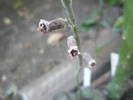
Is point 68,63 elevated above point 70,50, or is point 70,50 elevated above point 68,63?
point 68,63

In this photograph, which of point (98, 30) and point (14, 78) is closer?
point (14, 78)

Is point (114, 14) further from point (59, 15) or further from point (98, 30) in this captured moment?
point (59, 15)

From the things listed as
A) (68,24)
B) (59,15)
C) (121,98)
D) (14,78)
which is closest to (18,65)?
(14,78)

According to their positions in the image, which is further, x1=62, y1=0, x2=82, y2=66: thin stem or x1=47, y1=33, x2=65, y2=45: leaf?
x1=47, y1=33, x2=65, y2=45: leaf

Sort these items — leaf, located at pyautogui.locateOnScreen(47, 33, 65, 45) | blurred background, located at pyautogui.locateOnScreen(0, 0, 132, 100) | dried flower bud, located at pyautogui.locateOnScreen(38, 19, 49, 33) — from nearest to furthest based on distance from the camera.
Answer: dried flower bud, located at pyautogui.locateOnScreen(38, 19, 49, 33)
blurred background, located at pyautogui.locateOnScreen(0, 0, 132, 100)
leaf, located at pyautogui.locateOnScreen(47, 33, 65, 45)

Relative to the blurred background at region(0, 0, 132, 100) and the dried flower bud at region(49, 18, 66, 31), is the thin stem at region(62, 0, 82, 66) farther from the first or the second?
the blurred background at region(0, 0, 132, 100)

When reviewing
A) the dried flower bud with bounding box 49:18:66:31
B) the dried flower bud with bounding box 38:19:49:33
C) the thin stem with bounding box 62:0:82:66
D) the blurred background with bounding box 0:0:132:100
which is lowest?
the dried flower bud with bounding box 38:19:49:33

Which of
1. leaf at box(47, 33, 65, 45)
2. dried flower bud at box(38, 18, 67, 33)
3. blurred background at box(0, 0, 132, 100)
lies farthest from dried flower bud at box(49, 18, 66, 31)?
leaf at box(47, 33, 65, 45)

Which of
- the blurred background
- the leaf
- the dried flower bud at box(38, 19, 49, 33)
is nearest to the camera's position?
the dried flower bud at box(38, 19, 49, 33)

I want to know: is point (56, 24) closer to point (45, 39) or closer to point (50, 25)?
point (50, 25)
